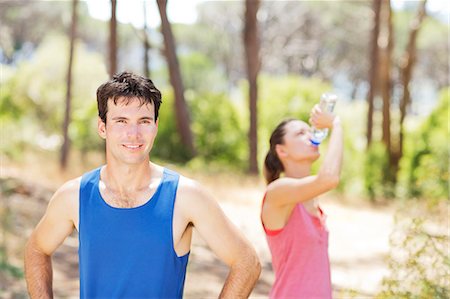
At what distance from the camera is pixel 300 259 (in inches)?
123

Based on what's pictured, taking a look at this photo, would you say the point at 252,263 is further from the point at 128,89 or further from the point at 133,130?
the point at 128,89

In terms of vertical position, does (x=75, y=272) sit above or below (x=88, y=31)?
below

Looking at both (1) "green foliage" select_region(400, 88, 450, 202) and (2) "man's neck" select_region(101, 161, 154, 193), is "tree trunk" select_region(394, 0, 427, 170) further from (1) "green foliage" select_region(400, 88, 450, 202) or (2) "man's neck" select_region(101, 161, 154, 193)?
(2) "man's neck" select_region(101, 161, 154, 193)

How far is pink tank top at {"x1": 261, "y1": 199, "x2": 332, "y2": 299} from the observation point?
3.10 meters

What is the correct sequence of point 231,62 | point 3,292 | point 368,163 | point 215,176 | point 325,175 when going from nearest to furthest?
point 325,175 < point 3,292 < point 215,176 < point 368,163 < point 231,62

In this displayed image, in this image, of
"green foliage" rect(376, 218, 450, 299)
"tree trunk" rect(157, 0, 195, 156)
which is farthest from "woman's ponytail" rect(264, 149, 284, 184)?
"tree trunk" rect(157, 0, 195, 156)

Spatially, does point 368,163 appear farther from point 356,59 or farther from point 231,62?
point 356,59

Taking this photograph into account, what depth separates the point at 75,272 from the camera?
7.25 meters

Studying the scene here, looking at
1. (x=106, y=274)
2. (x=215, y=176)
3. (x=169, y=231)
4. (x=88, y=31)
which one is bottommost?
(x=215, y=176)

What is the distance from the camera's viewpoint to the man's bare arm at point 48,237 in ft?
7.23

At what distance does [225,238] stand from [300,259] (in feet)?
3.40

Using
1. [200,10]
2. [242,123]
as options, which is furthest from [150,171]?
[200,10]

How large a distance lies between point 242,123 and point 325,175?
1620cm

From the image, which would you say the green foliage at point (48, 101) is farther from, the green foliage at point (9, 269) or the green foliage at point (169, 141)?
the green foliage at point (9, 269)
